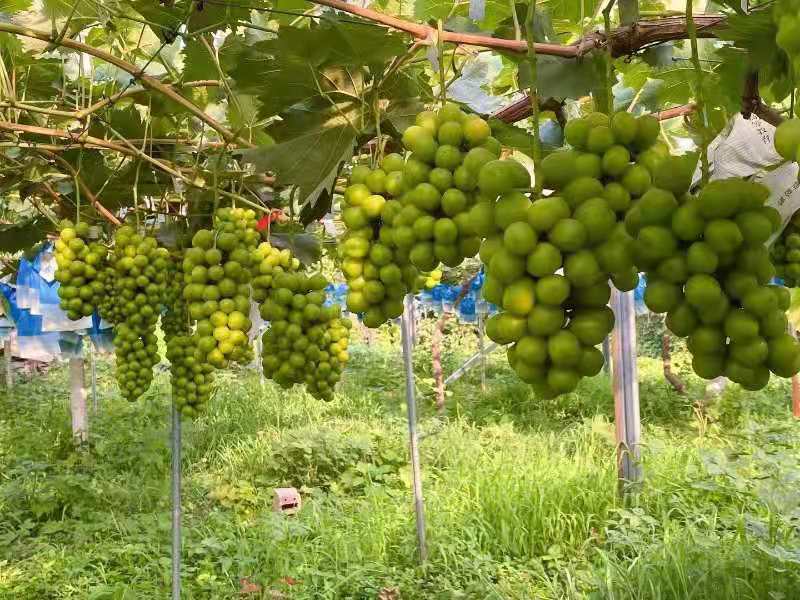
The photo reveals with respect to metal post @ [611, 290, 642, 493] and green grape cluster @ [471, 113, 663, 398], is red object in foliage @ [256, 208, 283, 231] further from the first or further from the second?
metal post @ [611, 290, 642, 493]

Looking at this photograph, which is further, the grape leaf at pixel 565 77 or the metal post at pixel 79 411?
the metal post at pixel 79 411

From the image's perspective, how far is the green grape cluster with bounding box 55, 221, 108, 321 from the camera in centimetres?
189

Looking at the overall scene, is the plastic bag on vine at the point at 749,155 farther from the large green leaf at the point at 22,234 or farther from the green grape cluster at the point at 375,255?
the large green leaf at the point at 22,234

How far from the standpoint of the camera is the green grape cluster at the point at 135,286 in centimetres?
189

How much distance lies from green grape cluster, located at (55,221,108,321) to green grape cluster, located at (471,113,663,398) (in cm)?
155

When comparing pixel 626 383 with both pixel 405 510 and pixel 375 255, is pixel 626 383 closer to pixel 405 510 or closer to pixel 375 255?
pixel 405 510

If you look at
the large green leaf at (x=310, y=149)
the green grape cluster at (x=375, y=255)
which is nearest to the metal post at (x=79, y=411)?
the large green leaf at (x=310, y=149)

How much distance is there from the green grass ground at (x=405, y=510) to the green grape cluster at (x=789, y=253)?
2108 millimetres

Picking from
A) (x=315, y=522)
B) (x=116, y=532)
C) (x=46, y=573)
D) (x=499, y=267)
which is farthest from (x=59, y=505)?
(x=499, y=267)

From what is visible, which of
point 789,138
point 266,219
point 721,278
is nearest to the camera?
point 789,138

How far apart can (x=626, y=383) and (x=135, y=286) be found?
2815mm

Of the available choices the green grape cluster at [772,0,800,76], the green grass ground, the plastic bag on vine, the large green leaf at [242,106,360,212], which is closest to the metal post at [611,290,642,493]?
the green grass ground

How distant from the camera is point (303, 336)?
4.41 ft

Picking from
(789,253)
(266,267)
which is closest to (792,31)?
(789,253)
